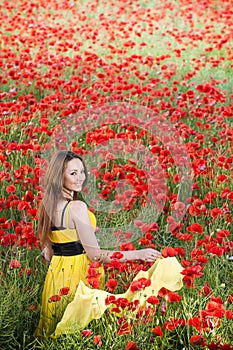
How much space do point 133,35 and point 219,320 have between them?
6.80 metres

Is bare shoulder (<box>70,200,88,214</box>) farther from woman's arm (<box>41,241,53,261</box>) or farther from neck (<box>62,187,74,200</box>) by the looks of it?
woman's arm (<box>41,241,53,261</box>)

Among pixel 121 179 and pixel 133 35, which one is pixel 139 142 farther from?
pixel 133 35

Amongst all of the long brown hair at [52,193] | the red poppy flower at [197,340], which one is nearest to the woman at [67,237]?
the long brown hair at [52,193]

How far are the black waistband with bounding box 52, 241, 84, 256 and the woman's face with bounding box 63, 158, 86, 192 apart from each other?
0.88 feet

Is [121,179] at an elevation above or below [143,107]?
below

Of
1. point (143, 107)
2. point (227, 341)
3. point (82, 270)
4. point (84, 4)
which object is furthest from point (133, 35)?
point (227, 341)

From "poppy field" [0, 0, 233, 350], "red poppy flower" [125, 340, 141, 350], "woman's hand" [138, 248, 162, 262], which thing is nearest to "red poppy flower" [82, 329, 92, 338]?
"poppy field" [0, 0, 233, 350]

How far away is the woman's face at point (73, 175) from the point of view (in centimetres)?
323

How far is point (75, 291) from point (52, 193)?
1.57 feet

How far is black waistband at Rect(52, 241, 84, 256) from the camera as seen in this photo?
10.4ft

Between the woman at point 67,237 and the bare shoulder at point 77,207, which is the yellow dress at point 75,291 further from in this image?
the bare shoulder at point 77,207

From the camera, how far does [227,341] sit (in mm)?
2645

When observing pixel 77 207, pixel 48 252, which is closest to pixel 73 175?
pixel 77 207

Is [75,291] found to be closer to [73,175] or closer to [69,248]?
[69,248]
